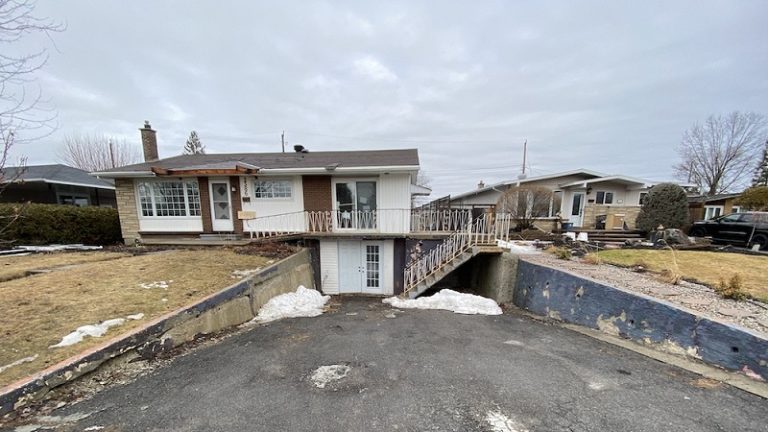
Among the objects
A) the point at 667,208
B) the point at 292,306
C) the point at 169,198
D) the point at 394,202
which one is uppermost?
the point at 169,198

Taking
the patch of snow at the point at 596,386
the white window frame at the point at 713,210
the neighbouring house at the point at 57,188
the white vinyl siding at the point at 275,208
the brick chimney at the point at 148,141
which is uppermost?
the brick chimney at the point at 148,141

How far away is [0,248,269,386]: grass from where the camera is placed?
3.11 m

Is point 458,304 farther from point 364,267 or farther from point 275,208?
point 275,208

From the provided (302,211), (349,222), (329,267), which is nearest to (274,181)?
(302,211)

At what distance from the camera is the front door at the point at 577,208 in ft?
51.8

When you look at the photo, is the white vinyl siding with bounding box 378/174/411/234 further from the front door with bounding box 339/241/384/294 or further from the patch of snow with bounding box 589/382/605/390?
the patch of snow with bounding box 589/382/605/390

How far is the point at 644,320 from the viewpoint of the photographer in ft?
13.6

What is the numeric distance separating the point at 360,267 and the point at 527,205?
33.5 feet

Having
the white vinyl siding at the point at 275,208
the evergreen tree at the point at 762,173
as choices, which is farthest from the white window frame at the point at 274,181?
the evergreen tree at the point at 762,173

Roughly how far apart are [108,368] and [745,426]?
6.65 m

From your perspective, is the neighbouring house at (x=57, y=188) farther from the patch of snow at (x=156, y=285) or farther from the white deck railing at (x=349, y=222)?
the patch of snow at (x=156, y=285)

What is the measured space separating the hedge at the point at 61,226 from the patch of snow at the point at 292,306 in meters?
9.77

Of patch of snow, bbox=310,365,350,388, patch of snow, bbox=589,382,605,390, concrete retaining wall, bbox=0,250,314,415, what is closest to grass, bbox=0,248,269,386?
concrete retaining wall, bbox=0,250,314,415

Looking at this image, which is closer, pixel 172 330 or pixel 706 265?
pixel 172 330
